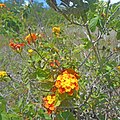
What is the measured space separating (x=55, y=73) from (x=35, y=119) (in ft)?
1.08

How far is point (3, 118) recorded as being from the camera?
133 cm

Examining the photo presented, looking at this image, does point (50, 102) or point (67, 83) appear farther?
point (50, 102)

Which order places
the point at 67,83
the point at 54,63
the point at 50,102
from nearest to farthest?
the point at 67,83 < the point at 50,102 < the point at 54,63

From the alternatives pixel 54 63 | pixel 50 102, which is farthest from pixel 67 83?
pixel 54 63

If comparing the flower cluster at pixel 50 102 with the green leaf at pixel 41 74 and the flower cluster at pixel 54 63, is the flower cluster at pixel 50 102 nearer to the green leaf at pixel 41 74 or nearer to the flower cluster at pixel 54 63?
the green leaf at pixel 41 74

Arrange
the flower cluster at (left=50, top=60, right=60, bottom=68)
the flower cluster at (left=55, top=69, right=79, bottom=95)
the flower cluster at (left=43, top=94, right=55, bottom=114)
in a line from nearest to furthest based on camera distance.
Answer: the flower cluster at (left=55, top=69, right=79, bottom=95) < the flower cluster at (left=43, top=94, right=55, bottom=114) < the flower cluster at (left=50, top=60, right=60, bottom=68)

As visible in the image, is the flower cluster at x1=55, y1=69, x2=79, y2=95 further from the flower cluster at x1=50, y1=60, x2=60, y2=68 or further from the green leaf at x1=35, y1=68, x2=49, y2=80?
the flower cluster at x1=50, y1=60, x2=60, y2=68

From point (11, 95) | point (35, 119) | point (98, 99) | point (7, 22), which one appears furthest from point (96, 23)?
point (7, 22)

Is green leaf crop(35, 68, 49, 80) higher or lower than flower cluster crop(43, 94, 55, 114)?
higher

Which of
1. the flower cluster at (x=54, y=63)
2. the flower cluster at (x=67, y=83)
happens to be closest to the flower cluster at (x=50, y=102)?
the flower cluster at (x=67, y=83)

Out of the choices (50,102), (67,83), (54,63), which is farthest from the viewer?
(54,63)

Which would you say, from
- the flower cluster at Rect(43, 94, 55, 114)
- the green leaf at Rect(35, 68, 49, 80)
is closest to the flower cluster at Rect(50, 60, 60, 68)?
the green leaf at Rect(35, 68, 49, 80)

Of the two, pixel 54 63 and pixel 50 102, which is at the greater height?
pixel 54 63

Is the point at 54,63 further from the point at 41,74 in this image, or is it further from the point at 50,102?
the point at 50,102
